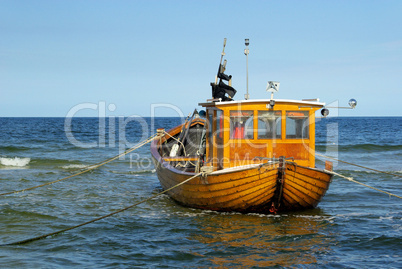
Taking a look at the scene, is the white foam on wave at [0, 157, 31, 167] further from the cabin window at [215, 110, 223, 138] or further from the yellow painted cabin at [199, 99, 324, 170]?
the yellow painted cabin at [199, 99, 324, 170]

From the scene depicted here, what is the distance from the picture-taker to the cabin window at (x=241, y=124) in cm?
1077

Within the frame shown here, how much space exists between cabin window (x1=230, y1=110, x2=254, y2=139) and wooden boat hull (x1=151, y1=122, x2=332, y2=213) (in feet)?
2.81

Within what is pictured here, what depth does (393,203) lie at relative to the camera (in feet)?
44.9

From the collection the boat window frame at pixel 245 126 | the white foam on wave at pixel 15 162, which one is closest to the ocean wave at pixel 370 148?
the white foam on wave at pixel 15 162

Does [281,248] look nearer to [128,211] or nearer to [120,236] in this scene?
[120,236]

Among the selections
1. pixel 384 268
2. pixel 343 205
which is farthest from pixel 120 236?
pixel 343 205

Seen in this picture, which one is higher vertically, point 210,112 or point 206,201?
point 210,112

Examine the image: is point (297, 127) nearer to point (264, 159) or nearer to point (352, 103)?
point (264, 159)

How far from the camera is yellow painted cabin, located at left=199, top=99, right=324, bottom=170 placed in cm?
1070

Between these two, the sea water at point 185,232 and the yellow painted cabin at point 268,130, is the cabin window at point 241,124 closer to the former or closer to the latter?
the yellow painted cabin at point 268,130

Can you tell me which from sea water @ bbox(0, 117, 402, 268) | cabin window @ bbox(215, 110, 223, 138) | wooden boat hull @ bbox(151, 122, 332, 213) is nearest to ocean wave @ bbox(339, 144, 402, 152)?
sea water @ bbox(0, 117, 402, 268)

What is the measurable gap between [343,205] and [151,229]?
19.4 feet

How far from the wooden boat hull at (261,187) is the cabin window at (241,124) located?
2.81 feet

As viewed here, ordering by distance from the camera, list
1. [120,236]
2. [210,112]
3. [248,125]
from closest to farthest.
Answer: [120,236] → [248,125] → [210,112]
